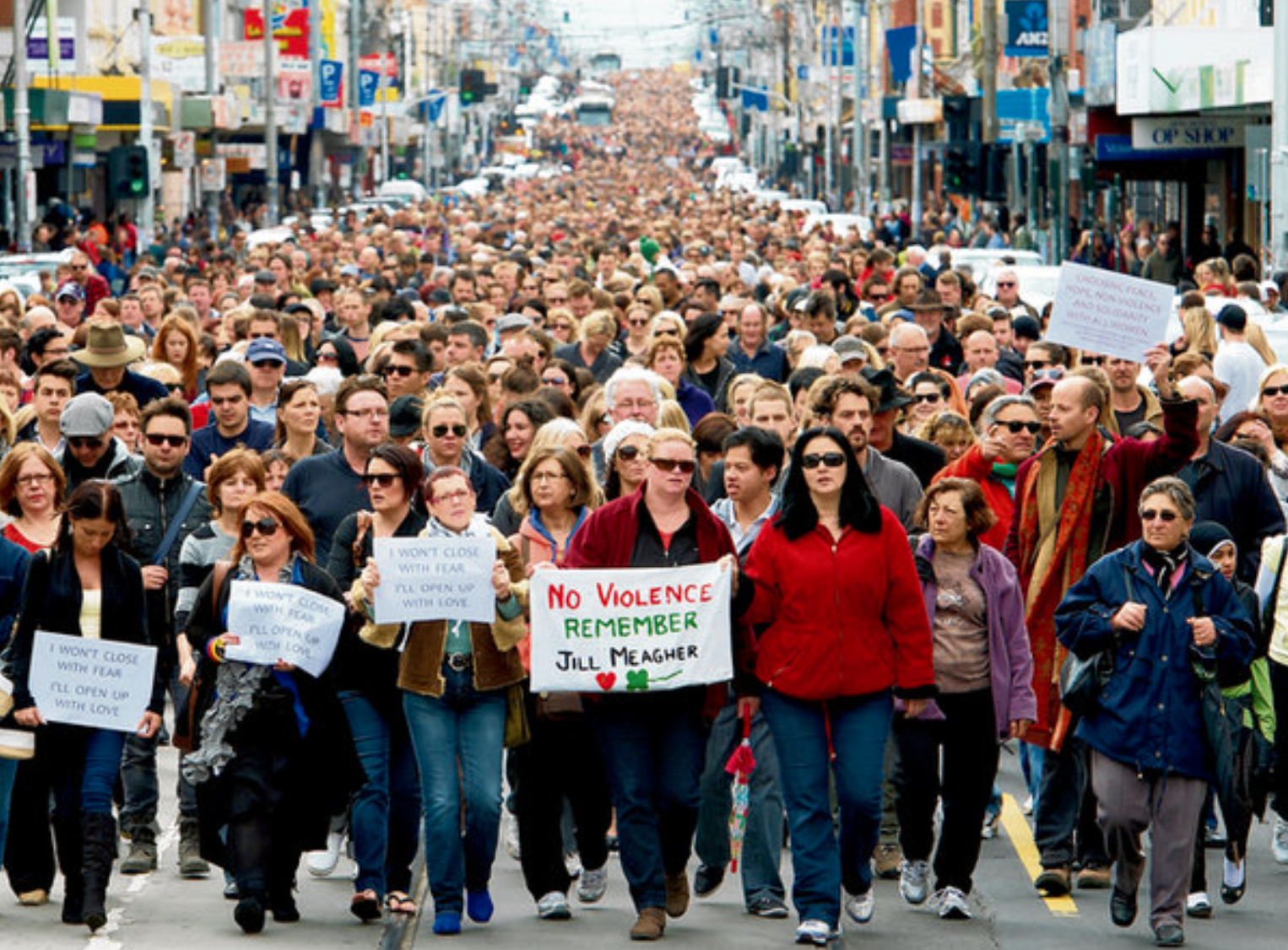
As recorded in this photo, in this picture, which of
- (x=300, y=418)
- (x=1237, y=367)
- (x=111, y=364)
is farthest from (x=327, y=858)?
(x=1237, y=367)

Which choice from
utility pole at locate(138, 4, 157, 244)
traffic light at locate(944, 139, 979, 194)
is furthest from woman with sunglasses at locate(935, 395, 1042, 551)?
traffic light at locate(944, 139, 979, 194)

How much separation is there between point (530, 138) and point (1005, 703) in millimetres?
188905

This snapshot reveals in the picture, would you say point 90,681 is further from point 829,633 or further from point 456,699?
point 829,633

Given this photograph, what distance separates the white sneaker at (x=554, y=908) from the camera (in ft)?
32.4

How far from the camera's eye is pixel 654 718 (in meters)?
9.51

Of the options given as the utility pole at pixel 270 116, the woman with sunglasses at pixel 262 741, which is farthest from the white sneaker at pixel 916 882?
the utility pole at pixel 270 116

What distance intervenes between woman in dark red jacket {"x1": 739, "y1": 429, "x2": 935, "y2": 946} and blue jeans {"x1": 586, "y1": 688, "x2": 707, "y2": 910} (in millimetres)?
311

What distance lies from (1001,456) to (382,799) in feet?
10.7

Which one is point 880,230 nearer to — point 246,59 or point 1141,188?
point 1141,188

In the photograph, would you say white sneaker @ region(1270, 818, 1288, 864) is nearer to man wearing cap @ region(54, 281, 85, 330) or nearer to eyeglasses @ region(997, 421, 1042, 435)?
eyeglasses @ region(997, 421, 1042, 435)

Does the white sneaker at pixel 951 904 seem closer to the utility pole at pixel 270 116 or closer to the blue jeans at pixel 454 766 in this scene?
the blue jeans at pixel 454 766

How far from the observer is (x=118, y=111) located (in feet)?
185

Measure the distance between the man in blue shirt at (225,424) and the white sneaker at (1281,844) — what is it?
17.0ft

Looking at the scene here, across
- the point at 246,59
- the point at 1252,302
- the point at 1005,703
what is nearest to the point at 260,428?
the point at 1005,703
